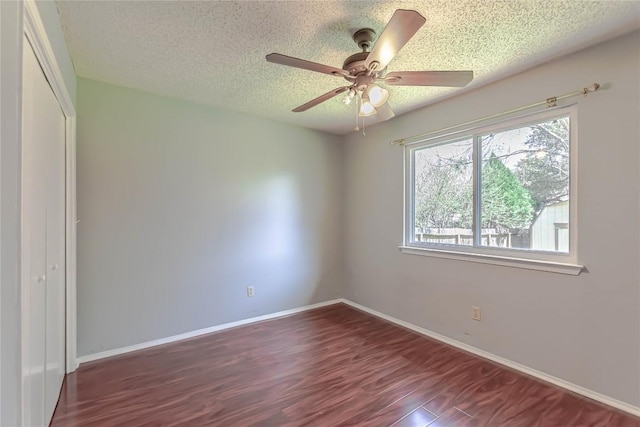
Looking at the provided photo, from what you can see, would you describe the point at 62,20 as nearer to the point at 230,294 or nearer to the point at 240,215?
the point at 240,215

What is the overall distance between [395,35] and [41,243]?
6.83ft

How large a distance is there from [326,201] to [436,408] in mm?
2652

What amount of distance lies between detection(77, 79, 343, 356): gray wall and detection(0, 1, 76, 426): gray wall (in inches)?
65.8

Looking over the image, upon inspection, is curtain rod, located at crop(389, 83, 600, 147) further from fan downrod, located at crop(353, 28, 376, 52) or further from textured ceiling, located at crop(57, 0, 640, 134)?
fan downrod, located at crop(353, 28, 376, 52)

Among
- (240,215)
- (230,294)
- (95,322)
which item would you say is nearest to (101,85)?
(240,215)

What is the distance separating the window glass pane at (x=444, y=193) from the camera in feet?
9.37

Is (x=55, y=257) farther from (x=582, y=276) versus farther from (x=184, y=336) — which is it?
(x=582, y=276)

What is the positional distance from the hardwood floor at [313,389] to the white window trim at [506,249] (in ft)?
2.79

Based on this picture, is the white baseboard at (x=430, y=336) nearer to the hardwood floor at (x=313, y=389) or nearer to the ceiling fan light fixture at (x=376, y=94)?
the hardwood floor at (x=313, y=389)

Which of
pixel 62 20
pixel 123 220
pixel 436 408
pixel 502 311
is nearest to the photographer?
pixel 62 20

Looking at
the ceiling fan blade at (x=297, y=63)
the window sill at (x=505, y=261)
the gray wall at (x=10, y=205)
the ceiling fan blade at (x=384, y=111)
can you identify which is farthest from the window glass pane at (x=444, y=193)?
the gray wall at (x=10, y=205)

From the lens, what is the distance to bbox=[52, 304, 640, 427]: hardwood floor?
5.94 ft

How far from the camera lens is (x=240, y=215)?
10.9ft

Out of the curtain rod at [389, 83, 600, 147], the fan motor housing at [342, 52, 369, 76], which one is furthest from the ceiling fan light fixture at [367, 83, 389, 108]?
the curtain rod at [389, 83, 600, 147]
